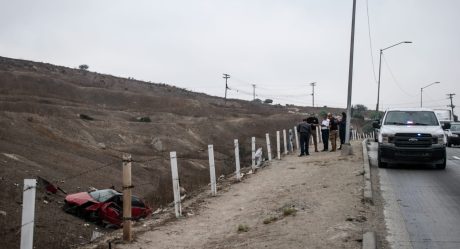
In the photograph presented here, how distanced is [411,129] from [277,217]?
9.17 m

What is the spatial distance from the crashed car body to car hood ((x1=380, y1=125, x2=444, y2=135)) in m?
8.20

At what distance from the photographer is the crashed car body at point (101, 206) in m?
15.1

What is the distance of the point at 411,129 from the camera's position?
17.3 m

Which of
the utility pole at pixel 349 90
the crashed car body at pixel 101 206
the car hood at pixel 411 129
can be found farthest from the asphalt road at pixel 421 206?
the crashed car body at pixel 101 206

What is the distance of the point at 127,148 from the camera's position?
125 ft

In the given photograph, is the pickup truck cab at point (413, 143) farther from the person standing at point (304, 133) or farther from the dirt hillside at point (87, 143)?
the dirt hillside at point (87, 143)

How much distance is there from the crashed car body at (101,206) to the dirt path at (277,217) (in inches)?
129

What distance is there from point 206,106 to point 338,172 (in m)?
61.9

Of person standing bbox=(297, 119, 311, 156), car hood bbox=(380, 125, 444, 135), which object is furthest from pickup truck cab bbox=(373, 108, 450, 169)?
person standing bbox=(297, 119, 311, 156)

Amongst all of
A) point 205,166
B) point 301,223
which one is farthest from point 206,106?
point 301,223

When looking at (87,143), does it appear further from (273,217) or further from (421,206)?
(421,206)

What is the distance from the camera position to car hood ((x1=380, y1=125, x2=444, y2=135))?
1711 cm

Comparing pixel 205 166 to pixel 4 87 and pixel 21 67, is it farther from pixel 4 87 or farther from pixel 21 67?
pixel 21 67

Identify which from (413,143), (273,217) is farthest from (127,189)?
(413,143)
